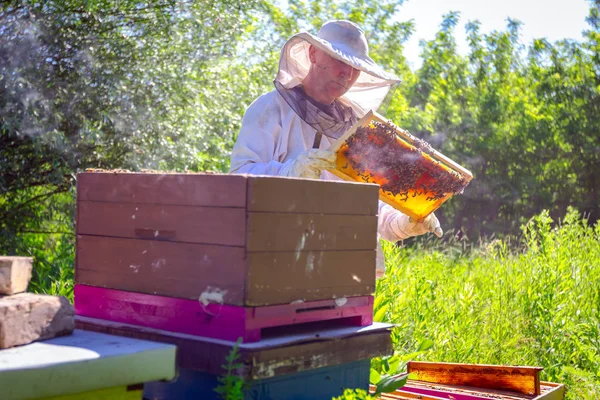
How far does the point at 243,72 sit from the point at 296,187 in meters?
6.54

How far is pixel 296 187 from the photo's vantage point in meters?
1.94

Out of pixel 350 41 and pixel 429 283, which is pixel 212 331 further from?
pixel 429 283

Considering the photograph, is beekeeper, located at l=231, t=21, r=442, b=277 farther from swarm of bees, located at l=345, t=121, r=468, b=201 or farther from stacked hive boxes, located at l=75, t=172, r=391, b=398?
stacked hive boxes, located at l=75, t=172, r=391, b=398

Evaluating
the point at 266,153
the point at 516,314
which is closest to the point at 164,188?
the point at 266,153

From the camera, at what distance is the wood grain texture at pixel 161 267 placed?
185cm

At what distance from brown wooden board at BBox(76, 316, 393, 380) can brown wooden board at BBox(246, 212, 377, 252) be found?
0.26m

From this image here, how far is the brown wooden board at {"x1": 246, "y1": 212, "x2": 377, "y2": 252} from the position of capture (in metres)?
1.85

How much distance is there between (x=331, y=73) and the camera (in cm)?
298

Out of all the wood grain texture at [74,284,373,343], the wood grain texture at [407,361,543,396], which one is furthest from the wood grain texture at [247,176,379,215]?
the wood grain texture at [407,361,543,396]

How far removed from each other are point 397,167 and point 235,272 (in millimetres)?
1147

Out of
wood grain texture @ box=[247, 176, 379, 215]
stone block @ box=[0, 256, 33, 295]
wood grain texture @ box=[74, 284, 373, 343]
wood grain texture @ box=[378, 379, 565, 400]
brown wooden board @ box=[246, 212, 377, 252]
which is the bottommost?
wood grain texture @ box=[378, 379, 565, 400]

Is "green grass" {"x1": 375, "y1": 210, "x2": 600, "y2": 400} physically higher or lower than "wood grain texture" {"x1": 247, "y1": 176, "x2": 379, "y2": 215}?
lower

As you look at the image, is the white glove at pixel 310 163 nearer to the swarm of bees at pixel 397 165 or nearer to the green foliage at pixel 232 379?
the swarm of bees at pixel 397 165

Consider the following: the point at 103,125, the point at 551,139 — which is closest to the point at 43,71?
the point at 103,125
